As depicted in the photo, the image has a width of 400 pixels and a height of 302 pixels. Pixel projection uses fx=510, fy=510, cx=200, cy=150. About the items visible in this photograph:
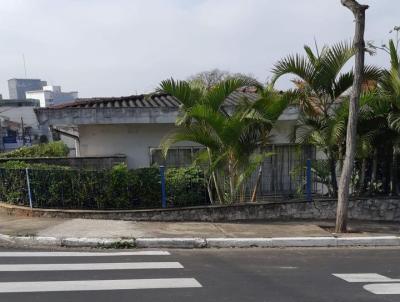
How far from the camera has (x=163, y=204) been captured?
35.7 feet

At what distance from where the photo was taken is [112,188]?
10.8 m

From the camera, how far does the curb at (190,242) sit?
8719mm

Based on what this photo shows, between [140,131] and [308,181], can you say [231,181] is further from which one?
[140,131]

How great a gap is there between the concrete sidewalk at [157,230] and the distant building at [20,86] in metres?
118

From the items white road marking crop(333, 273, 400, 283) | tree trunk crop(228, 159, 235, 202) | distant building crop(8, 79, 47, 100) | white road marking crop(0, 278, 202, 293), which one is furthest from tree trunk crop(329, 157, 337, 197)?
distant building crop(8, 79, 47, 100)

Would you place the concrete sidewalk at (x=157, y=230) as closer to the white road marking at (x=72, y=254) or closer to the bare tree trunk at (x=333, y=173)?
the white road marking at (x=72, y=254)

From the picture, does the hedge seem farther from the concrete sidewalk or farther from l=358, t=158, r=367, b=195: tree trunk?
l=358, t=158, r=367, b=195: tree trunk

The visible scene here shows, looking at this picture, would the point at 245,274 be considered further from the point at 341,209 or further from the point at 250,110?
the point at 250,110

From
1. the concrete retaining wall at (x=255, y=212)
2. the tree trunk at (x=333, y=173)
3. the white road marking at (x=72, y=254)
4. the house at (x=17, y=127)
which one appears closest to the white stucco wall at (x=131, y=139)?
the concrete retaining wall at (x=255, y=212)

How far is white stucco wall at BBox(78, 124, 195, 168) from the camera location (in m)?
13.5

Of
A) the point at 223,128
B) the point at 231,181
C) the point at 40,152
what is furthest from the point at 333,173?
the point at 40,152

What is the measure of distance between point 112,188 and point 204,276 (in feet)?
15.3

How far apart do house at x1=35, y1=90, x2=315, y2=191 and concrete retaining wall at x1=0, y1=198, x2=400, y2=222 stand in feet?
3.17

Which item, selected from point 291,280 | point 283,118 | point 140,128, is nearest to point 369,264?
point 291,280
